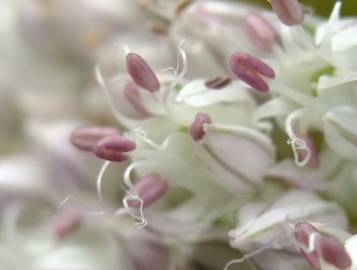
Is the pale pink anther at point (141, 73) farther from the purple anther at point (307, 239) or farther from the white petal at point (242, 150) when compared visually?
the purple anther at point (307, 239)

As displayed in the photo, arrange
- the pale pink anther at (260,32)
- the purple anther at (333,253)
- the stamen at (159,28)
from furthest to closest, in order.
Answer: the stamen at (159,28) < the pale pink anther at (260,32) < the purple anther at (333,253)

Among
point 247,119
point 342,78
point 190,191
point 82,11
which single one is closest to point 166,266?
point 190,191

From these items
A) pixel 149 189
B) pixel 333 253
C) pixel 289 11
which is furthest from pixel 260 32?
pixel 333 253

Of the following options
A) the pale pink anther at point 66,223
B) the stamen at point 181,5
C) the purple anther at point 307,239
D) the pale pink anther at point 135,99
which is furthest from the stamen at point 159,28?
the purple anther at point 307,239

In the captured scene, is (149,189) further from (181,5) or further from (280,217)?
(181,5)

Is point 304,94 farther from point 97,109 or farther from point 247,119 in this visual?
point 97,109

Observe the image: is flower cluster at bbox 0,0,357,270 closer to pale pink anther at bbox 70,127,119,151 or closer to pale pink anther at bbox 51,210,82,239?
pale pink anther at bbox 70,127,119,151
